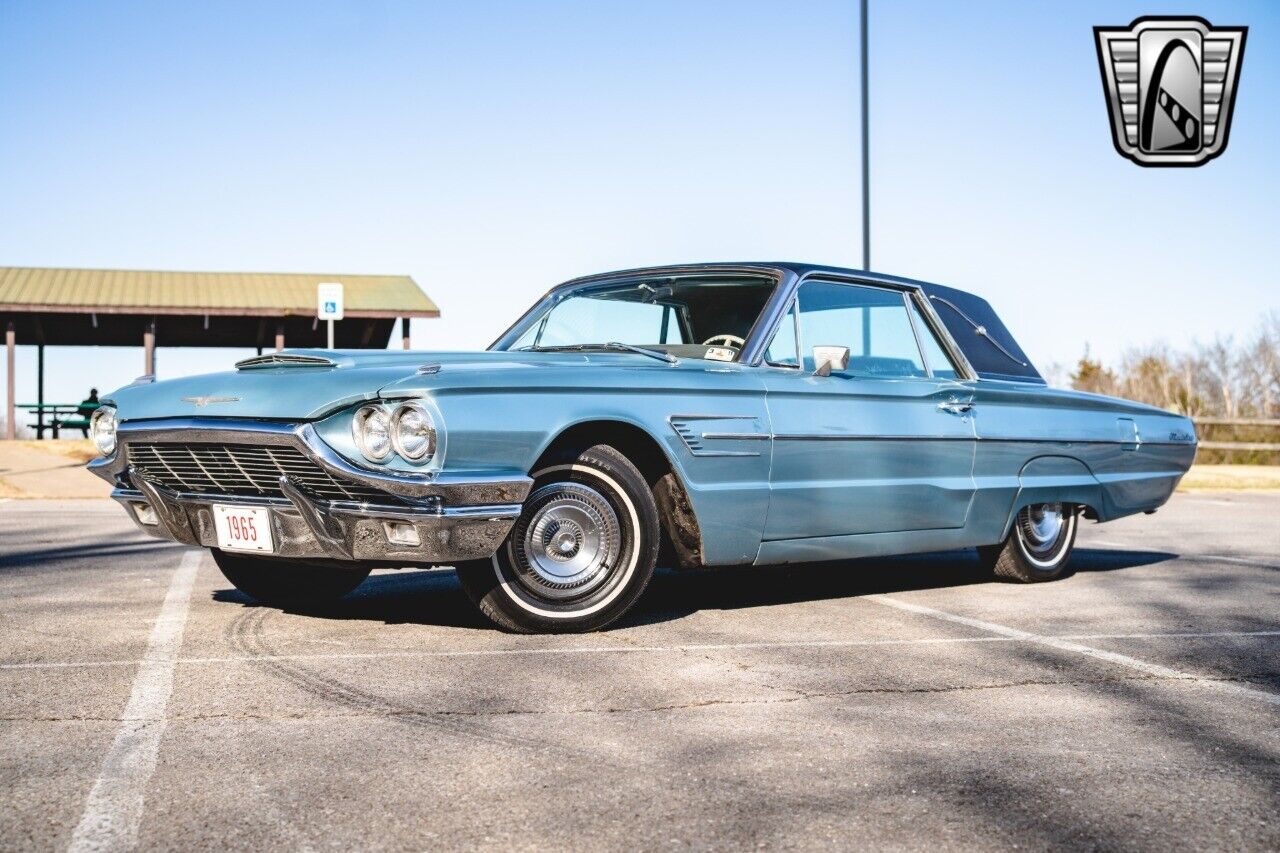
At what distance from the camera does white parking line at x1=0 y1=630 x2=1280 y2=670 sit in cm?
453

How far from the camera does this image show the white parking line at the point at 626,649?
4.53 metres

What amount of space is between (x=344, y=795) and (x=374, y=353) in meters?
2.70

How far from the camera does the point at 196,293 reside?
2628cm

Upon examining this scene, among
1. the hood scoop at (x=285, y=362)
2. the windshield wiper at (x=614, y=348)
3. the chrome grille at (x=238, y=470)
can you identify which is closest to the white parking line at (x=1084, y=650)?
the windshield wiper at (x=614, y=348)

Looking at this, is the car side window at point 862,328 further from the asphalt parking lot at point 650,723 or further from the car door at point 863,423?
the asphalt parking lot at point 650,723

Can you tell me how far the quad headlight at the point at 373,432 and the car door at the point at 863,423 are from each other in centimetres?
165

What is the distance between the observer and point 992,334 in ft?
24.0

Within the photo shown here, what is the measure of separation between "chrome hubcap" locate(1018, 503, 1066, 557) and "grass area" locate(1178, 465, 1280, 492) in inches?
508

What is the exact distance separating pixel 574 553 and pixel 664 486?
1.64 ft

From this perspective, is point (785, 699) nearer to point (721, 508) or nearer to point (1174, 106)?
point (721, 508)

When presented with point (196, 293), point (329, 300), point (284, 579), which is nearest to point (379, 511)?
point (284, 579)

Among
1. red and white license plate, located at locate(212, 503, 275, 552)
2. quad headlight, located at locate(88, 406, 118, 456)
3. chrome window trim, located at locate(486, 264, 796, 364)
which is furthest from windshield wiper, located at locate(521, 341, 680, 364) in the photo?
quad headlight, located at locate(88, 406, 118, 456)

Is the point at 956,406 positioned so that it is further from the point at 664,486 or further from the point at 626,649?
the point at 626,649

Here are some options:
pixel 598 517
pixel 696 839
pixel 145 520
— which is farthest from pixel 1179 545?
pixel 696 839
